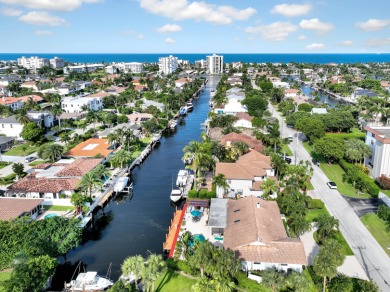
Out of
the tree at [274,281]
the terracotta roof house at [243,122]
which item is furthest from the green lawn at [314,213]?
the terracotta roof house at [243,122]

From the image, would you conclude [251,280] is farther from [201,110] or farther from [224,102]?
[201,110]

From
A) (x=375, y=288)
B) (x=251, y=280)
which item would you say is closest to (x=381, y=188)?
(x=375, y=288)

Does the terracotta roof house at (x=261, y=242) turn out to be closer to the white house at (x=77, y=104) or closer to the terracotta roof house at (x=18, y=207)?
the terracotta roof house at (x=18, y=207)

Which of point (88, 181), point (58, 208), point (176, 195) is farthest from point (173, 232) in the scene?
point (58, 208)

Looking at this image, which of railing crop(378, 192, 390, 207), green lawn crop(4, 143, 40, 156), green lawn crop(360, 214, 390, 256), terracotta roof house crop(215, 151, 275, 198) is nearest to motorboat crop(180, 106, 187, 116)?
green lawn crop(4, 143, 40, 156)

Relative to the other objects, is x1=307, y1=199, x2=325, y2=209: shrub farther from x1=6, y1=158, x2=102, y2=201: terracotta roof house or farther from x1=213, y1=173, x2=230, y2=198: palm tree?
x1=6, y1=158, x2=102, y2=201: terracotta roof house

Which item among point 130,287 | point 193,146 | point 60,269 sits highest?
point 193,146
